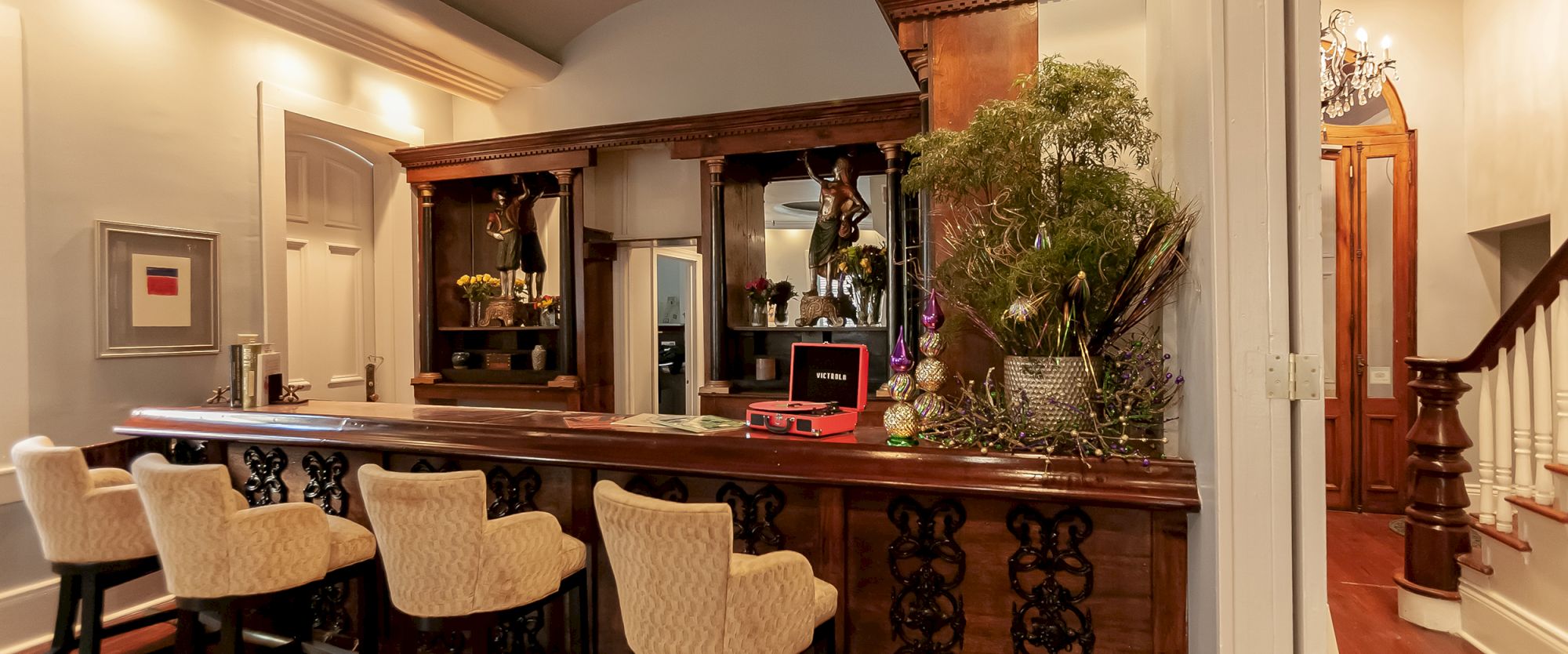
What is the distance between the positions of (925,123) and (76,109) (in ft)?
12.4

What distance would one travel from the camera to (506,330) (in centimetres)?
537

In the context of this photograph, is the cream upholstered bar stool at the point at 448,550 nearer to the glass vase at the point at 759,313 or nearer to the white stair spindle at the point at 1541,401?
the glass vase at the point at 759,313

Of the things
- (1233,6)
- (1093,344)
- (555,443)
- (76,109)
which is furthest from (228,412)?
(1233,6)

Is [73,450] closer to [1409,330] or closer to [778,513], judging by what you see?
[778,513]

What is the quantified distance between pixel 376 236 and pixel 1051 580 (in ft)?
17.3

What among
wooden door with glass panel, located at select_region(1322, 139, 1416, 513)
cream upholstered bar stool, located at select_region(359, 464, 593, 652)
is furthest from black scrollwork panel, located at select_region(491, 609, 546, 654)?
wooden door with glass panel, located at select_region(1322, 139, 1416, 513)

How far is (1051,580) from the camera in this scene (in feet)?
6.10

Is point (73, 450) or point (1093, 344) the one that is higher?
point (1093, 344)

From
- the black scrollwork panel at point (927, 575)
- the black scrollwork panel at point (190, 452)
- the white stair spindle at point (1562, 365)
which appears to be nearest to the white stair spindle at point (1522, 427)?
the white stair spindle at point (1562, 365)

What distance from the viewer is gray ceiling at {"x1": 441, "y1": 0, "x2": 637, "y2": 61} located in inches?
193

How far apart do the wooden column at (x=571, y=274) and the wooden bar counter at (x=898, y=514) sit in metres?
2.44

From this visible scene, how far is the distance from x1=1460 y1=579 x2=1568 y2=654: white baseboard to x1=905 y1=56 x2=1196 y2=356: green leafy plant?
85.6 inches

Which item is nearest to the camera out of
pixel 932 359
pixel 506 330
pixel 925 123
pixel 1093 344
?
pixel 1093 344

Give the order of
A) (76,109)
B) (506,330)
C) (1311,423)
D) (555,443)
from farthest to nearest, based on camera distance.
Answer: (506,330)
(76,109)
(555,443)
(1311,423)
